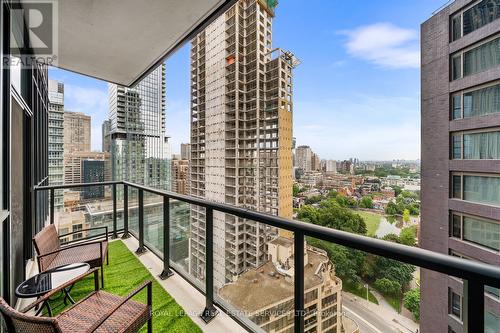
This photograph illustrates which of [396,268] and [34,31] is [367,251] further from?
[34,31]

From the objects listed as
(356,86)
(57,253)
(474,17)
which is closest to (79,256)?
(57,253)

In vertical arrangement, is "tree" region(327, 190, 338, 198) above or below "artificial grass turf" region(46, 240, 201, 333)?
above

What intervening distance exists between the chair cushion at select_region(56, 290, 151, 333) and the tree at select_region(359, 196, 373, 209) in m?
8.00

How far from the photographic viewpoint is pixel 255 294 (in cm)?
300

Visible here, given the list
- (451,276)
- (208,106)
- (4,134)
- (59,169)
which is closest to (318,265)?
(451,276)

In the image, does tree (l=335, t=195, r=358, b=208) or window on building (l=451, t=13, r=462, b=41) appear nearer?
tree (l=335, t=195, r=358, b=208)

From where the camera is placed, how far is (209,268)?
76.7 inches

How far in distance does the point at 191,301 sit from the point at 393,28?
16812 millimetres

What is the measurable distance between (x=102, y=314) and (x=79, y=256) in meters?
1.29

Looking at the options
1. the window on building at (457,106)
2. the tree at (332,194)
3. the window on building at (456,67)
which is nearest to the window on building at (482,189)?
the window on building at (457,106)

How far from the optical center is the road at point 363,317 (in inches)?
80.6

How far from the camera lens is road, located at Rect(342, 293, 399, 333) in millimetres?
2047

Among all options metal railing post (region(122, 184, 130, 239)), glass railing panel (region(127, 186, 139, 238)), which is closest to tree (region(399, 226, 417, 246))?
glass railing panel (region(127, 186, 139, 238))

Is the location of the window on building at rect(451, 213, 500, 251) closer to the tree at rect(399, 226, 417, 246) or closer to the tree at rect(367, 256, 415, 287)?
the tree at rect(399, 226, 417, 246)
